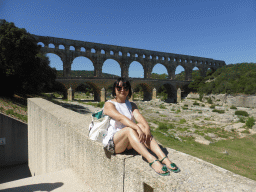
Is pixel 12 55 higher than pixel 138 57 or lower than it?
lower

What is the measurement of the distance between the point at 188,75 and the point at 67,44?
28.8 metres

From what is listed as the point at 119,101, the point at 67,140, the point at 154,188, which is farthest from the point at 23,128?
the point at 154,188

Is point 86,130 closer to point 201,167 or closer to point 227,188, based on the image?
point 201,167

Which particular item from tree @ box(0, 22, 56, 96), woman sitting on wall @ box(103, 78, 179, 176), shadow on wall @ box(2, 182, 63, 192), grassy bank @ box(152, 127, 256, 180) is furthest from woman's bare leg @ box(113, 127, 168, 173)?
tree @ box(0, 22, 56, 96)

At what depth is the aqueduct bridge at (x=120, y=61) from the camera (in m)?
28.3

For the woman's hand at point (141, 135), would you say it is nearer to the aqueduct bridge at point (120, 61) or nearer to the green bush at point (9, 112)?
the green bush at point (9, 112)

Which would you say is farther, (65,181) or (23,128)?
(23,128)

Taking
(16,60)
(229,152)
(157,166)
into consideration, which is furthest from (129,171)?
(16,60)

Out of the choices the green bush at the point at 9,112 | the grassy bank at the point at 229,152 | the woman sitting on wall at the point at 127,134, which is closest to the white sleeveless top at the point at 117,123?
the woman sitting on wall at the point at 127,134

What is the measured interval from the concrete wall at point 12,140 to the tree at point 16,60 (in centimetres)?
367

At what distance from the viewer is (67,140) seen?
10.0 feet

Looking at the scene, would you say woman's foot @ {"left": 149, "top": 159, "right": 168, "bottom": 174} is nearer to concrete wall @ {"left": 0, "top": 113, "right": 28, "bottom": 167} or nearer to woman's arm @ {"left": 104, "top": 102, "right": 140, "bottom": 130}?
woman's arm @ {"left": 104, "top": 102, "right": 140, "bottom": 130}

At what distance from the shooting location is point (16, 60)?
38.7 feet

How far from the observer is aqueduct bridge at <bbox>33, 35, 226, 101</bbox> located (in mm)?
28266
